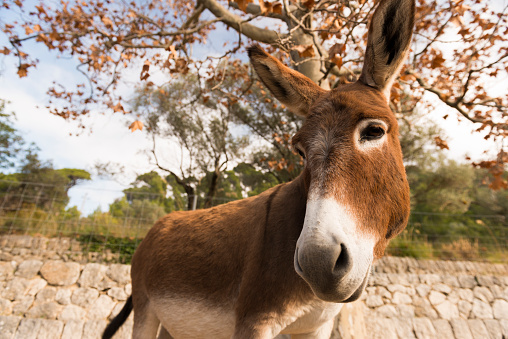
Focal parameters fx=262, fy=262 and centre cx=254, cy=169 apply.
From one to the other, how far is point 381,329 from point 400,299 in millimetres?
1917

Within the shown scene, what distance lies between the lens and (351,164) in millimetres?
1253

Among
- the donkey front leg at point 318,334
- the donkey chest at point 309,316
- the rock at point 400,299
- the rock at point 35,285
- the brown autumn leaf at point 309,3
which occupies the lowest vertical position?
the rock at point 400,299

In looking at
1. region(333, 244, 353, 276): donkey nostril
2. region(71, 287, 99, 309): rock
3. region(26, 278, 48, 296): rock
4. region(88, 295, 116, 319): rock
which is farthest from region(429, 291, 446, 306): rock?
region(26, 278, 48, 296): rock

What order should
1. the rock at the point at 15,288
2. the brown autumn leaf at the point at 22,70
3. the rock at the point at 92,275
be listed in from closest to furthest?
1. the brown autumn leaf at the point at 22,70
2. the rock at the point at 15,288
3. the rock at the point at 92,275

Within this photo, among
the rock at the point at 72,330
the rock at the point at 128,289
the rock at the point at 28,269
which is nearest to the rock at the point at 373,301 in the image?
the rock at the point at 128,289

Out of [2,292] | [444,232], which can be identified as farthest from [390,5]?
[444,232]

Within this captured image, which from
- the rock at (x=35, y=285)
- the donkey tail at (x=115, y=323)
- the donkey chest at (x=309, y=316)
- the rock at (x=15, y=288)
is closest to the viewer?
the donkey chest at (x=309, y=316)

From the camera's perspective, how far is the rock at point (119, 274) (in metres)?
6.61

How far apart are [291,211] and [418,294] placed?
27.0ft

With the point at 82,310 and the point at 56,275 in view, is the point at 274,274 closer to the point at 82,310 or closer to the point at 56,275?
the point at 82,310

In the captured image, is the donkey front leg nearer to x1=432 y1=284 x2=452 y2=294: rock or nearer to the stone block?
the stone block

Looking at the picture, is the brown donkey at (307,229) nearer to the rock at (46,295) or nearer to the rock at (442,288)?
the rock at (46,295)

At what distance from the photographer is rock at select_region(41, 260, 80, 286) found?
21.1ft

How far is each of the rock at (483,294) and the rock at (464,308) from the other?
1.41ft
